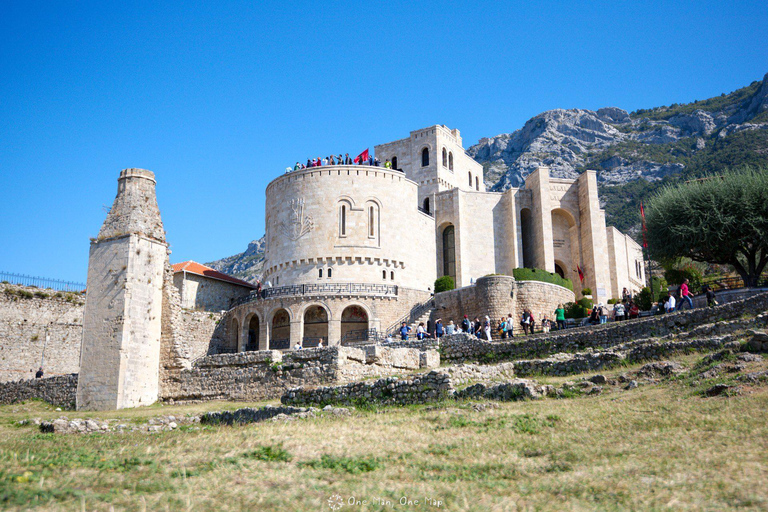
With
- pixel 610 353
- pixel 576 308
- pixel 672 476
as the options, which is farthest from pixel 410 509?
pixel 576 308

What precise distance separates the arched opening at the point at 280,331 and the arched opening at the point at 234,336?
7.12 ft


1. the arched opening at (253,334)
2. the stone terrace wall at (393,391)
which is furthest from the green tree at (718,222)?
the arched opening at (253,334)

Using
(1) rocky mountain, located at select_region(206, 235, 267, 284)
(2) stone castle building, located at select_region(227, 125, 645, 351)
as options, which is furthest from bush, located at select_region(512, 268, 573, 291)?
(1) rocky mountain, located at select_region(206, 235, 267, 284)

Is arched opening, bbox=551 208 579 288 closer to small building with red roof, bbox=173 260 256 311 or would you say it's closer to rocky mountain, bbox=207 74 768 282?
small building with red roof, bbox=173 260 256 311

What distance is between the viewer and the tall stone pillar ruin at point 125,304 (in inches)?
908

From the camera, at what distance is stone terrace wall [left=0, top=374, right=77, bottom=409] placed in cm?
2412

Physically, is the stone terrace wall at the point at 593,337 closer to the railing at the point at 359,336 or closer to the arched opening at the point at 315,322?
the railing at the point at 359,336

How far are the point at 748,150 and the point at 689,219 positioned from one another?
64.9 metres

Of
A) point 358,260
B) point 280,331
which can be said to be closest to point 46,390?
point 280,331

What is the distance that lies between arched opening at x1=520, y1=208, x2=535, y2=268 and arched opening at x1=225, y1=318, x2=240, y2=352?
21.0m

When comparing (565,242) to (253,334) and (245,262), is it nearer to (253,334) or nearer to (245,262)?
(253,334)

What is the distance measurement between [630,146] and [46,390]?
114m

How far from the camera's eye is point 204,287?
137 ft

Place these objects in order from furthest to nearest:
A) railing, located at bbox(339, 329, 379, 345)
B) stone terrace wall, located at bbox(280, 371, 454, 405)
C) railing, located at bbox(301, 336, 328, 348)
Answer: railing, located at bbox(301, 336, 328, 348), railing, located at bbox(339, 329, 379, 345), stone terrace wall, located at bbox(280, 371, 454, 405)
